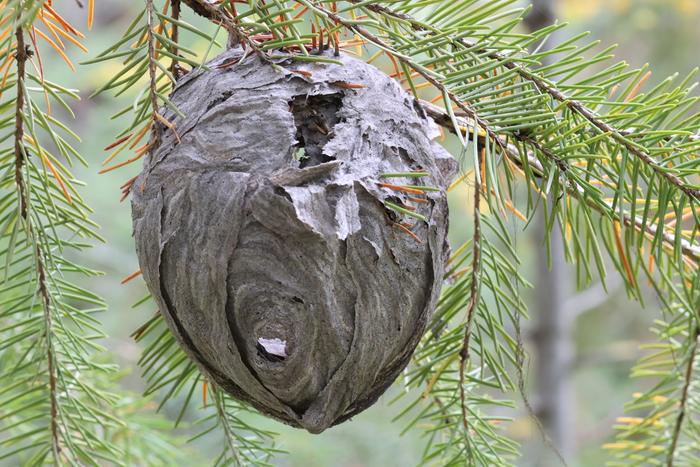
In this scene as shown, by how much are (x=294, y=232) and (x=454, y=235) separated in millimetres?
2810

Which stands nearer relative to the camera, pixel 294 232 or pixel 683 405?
pixel 294 232

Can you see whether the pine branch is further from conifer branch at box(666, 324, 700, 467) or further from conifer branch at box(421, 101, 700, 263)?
conifer branch at box(666, 324, 700, 467)

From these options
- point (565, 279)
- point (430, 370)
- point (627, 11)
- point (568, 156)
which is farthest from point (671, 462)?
point (627, 11)

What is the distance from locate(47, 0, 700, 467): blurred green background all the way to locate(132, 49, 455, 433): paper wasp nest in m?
1.61

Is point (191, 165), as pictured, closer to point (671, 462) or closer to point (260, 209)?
point (260, 209)

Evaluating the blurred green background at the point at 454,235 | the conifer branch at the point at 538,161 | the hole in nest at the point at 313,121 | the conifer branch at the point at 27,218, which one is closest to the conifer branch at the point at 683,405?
the conifer branch at the point at 538,161

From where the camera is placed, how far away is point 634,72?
0.78m

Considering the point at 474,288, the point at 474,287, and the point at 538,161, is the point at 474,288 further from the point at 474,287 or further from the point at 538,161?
the point at 538,161

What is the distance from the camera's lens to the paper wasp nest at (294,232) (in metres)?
0.71

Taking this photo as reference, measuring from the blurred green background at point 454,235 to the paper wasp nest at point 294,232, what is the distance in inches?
63.5

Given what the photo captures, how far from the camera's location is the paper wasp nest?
71 cm

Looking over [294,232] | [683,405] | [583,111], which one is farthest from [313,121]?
[683,405]

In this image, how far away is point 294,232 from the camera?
693 millimetres

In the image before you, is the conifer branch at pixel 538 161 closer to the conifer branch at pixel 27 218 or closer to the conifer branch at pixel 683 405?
the conifer branch at pixel 683 405
